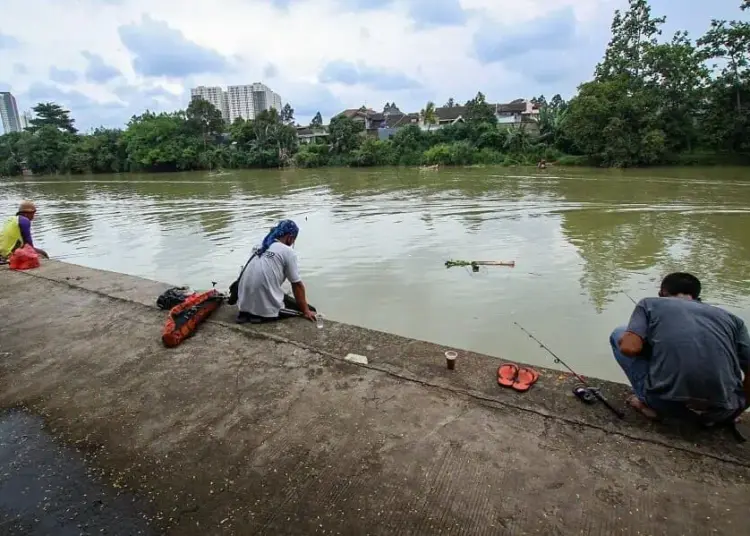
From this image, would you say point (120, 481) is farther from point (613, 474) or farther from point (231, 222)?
point (231, 222)

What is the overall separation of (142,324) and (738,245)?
430 inches

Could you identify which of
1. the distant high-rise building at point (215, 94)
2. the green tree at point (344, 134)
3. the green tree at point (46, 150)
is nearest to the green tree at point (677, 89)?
the green tree at point (344, 134)

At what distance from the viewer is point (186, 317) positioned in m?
3.62

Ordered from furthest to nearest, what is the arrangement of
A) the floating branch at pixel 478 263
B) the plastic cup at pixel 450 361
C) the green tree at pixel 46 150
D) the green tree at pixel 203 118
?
1. the green tree at pixel 46 150
2. the green tree at pixel 203 118
3. the floating branch at pixel 478 263
4. the plastic cup at pixel 450 361

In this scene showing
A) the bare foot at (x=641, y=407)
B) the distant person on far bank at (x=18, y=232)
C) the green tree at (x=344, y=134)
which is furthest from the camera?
the green tree at (x=344, y=134)

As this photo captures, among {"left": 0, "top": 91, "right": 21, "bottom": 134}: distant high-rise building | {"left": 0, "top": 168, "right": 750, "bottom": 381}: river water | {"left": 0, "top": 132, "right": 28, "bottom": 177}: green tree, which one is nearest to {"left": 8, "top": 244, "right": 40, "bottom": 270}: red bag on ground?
{"left": 0, "top": 168, "right": 750, "bottom": 381}: river water

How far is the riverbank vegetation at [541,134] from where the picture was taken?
29.0m

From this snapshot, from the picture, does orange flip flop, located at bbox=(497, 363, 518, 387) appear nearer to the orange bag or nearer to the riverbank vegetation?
the orange bag

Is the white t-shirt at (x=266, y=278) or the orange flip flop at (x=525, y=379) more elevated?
the white t-shirt at (x=266, y=278)

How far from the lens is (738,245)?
29.7 feet

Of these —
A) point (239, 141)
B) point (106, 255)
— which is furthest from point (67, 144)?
point (106, 255)

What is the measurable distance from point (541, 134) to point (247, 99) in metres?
83.0

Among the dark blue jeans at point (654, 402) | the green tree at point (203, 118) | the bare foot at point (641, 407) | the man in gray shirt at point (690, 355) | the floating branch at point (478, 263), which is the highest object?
the green tree at point (203, 118)

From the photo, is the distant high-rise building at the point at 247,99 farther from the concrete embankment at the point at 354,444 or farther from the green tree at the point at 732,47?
the concrete embankment at the point at 354,444
